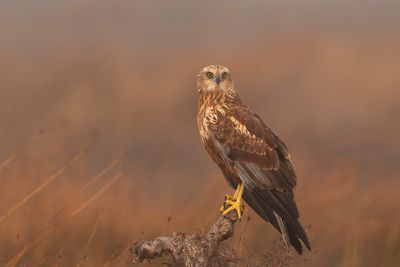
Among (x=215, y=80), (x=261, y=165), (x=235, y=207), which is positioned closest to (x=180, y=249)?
(x=235, y=207)

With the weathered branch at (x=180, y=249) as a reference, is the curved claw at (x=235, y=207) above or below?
below

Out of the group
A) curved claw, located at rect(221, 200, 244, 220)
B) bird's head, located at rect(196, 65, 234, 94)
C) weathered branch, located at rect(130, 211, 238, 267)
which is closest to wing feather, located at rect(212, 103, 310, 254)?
curved claw, located at rect(221, 200, 244, 220)

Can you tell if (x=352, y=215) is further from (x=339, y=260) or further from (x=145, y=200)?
(x=145, y=200)

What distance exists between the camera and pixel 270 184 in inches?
360

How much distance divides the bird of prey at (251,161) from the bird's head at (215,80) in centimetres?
10

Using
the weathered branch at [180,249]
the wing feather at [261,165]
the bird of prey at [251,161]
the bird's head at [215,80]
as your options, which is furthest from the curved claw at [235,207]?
the bird's head at [215,80]

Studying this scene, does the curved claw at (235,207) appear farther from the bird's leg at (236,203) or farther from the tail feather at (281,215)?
the tail feather at (281,215)

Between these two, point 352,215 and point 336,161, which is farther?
point 336,161

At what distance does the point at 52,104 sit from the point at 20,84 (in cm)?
457

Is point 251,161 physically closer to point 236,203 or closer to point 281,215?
point 236,203

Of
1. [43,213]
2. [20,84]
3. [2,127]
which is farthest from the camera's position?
[20,84]

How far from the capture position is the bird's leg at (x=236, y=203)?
8.94 m

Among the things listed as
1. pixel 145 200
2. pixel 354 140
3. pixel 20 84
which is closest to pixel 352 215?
pixel 145 200

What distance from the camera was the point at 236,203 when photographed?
903cm
